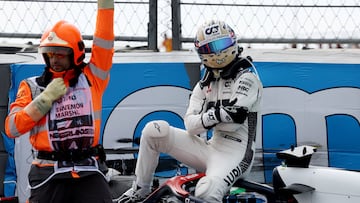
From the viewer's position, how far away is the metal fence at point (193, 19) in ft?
21.2

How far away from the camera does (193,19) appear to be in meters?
6.53

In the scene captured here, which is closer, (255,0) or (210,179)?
(210,179)

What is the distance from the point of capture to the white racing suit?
4336 mm

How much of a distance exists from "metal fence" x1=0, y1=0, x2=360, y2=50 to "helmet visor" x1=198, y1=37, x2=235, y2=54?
201cm

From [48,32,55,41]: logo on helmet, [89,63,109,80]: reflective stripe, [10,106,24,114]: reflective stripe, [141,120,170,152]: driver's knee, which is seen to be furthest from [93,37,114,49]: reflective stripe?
[141,120,170,152]: driver's knee

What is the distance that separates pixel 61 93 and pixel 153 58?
103 inches

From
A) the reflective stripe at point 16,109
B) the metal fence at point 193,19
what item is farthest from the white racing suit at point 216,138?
the metal fence at point 193,19

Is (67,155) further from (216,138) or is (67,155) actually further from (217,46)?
(217,46)

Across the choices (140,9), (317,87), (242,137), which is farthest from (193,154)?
(140,9)

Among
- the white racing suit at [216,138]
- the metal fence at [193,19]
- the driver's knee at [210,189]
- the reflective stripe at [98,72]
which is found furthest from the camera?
A: the metal fence at [193,19]

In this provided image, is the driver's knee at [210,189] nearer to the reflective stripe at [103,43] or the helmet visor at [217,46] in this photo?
the helmet visor at [217,46]

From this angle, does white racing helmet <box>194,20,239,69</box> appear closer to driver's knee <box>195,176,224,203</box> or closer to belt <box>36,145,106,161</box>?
driver's knee <box>195,176,224,203</box>

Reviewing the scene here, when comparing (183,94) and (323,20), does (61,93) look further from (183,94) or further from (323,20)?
(323,20)

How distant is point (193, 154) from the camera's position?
14.6 feet
